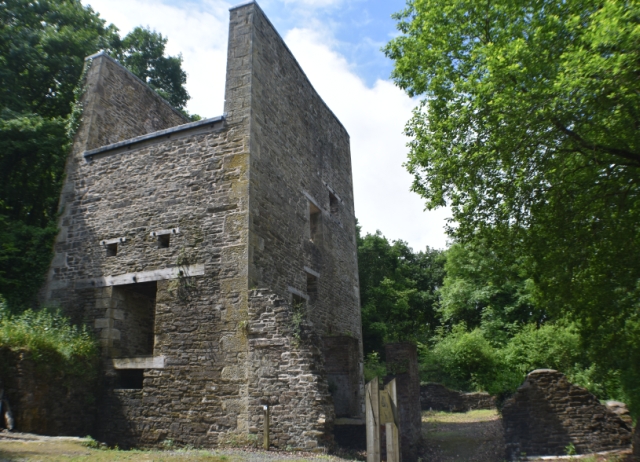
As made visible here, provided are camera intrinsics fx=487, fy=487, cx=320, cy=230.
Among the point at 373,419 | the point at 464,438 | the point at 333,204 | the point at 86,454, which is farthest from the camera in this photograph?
the point at 333,204

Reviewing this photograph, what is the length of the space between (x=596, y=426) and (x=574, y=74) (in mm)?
7810

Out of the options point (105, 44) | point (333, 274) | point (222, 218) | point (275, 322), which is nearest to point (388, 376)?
point (333, 274)

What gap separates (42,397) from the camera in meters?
8.66

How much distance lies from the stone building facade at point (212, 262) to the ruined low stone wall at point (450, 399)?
10.0 meters

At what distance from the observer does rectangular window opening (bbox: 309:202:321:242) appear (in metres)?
14.1

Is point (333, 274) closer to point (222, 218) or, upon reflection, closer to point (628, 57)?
point (222, 218)

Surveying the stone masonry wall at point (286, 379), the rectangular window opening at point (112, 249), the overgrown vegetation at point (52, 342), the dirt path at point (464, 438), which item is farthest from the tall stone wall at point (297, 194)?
the overgrown vegetation at point (52, 342)

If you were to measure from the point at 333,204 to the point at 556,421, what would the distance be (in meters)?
8.55

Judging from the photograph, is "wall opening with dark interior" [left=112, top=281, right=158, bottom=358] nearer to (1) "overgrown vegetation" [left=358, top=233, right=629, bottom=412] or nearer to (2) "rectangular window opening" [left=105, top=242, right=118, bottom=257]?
(2) "rectangular window opening" [left=105, top=242, right=118, bottom=257]

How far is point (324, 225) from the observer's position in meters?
14.3

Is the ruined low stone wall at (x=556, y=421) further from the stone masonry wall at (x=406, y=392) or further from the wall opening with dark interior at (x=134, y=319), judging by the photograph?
the wall opening with dark interior at (x=134, y=319)

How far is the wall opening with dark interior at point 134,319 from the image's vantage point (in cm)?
1093

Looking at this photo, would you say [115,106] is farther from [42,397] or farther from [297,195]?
[42,397]

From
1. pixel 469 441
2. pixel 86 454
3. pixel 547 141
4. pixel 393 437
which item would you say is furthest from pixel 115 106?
pixel 469 441
